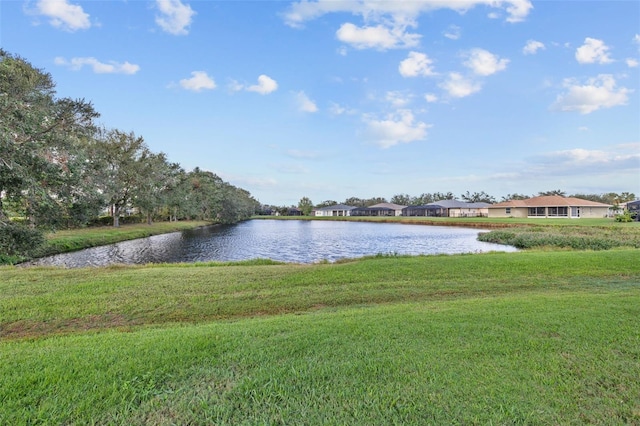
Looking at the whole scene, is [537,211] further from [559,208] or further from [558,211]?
[559,208]

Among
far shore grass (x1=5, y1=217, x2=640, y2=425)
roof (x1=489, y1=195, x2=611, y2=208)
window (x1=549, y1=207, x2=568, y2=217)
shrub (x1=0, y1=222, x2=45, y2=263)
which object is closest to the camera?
far shore grass (x1=5, y1=217, x2=640, y2=425)

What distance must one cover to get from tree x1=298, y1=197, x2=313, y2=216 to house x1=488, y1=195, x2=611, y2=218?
5820cm

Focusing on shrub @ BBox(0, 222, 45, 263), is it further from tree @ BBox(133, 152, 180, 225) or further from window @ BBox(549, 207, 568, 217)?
window @ BBox(549, 207, 568, 217)

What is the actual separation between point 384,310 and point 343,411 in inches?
120

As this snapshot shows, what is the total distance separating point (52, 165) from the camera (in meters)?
6.23

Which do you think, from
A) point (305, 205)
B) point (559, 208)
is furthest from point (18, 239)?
point (305, 205)

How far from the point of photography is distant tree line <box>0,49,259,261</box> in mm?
6000

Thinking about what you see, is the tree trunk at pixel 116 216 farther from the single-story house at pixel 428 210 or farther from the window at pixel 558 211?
the single-story house at pixel 428 210

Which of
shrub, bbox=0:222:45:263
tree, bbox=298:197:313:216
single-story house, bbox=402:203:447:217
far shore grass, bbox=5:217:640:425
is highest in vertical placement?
A: tree, bbox=298:197:313:216

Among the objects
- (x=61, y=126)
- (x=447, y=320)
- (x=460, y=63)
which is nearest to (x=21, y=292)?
(x=61, y=126)

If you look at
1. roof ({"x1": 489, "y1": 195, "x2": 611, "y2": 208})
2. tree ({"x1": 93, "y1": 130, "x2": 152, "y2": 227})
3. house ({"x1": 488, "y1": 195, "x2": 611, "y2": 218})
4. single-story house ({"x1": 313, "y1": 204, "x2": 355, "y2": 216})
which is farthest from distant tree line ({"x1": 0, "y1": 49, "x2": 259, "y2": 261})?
single-story house ({"x1": 313, "y1": 204, "x2": 355, "y2": 216})

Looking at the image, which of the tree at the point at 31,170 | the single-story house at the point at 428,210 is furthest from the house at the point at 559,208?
the tree at the point at 31,170

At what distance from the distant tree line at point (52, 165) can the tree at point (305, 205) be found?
64.2 metres

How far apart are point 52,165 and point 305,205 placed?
9528cm
